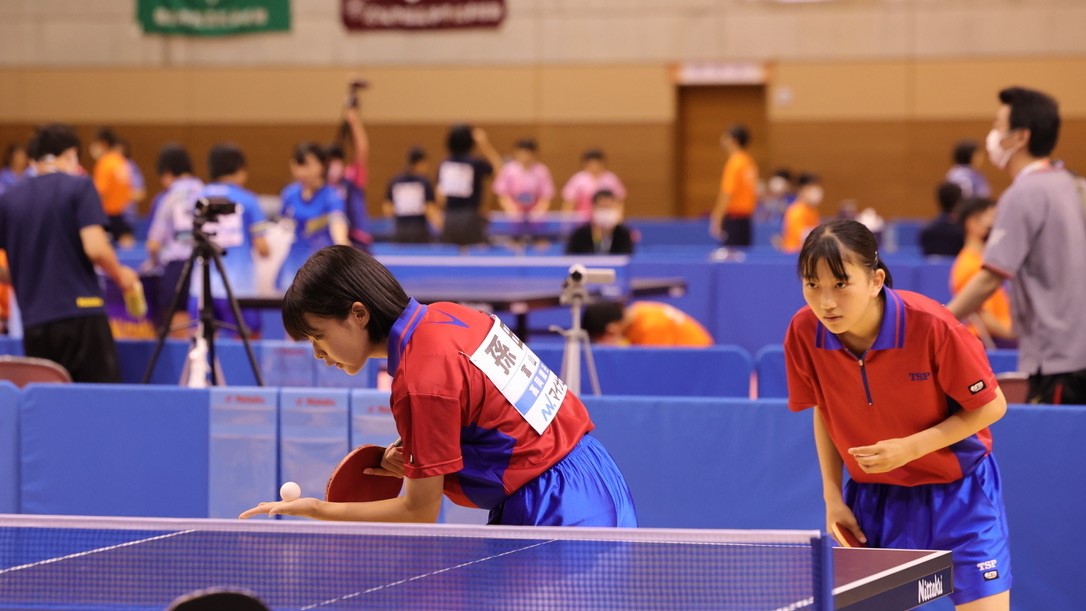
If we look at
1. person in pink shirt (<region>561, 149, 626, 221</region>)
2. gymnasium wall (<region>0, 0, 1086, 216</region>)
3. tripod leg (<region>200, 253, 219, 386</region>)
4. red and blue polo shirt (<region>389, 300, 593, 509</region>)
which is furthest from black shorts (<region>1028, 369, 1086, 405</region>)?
gymnasium wall (<region>0, 0, 1086, 216</region>)

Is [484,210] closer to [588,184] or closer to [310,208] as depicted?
[588,184]

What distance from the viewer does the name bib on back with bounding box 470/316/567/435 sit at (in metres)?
2.51

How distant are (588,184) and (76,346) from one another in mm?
11325

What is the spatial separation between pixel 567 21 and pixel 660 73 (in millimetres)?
1459

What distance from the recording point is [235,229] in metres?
7.48

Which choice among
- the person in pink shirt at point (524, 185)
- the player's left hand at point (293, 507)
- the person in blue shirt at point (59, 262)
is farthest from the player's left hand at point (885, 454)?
the person in pink shirt at point (524, 185)

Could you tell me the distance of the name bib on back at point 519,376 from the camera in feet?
8.23

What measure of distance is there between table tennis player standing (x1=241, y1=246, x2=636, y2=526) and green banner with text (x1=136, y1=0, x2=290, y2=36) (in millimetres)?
16416

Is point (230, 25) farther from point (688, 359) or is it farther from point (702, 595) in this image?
point (702, 595)

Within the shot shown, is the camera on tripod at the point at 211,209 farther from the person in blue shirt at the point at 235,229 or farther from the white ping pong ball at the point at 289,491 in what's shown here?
the white ping pong ball at the point at 289,491

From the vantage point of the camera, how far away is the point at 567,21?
58.2ft

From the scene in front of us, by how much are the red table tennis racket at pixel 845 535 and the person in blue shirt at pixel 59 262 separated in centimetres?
371

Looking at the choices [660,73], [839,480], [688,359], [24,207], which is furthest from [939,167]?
[839,480]

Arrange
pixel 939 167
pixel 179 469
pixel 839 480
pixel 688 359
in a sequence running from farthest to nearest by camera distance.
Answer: pixel 939 167
pixel 688 359
pixel 179 469
pixel 839 480
